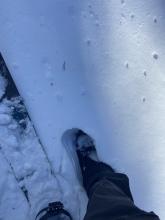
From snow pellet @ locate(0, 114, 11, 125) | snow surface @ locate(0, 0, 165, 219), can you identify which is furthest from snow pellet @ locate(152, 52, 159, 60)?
snow pellet @ locate(0, 114, 11, 125)

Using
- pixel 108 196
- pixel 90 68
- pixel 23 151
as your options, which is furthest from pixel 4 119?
pixel 108 196

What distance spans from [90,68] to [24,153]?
336 millimetres

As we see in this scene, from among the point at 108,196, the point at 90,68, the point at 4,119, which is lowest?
the point at 108,196

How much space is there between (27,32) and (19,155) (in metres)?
0.38

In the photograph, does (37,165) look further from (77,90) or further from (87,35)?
(87,35)

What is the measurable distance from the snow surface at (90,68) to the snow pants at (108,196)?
0.23 ft

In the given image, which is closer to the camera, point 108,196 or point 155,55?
point 108,196

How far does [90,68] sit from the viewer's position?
116cm

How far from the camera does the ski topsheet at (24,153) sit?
1170 mm

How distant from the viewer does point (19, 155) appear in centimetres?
118

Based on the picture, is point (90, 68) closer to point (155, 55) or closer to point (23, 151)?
point (155, 55)

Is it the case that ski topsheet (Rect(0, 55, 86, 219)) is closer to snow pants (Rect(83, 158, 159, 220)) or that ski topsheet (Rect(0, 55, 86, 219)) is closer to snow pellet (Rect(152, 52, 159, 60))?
snow pants (Rect(83, 158, 159, 220))

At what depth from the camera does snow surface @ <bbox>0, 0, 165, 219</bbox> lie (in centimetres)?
114

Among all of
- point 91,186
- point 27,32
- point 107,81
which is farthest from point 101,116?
point 27,32
